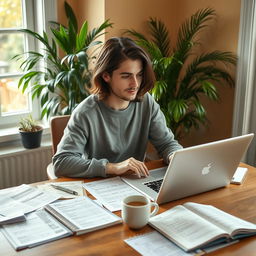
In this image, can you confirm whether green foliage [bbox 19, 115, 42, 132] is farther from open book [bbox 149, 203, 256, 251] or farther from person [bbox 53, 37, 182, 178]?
open book [bbox 149, 203, 256, 251]

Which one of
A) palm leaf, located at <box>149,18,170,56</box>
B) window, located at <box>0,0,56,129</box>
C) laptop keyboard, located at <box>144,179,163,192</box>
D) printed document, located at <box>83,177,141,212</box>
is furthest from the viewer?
palm leaf, located at <box>149,18,170,56</box>

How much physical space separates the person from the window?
3.85 feet

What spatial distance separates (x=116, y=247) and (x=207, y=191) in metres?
0.52

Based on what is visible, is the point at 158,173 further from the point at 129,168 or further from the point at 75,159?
the point at 75,159

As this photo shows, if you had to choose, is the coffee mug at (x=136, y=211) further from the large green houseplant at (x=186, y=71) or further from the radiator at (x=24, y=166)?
the radiator at (x=24, y=166)

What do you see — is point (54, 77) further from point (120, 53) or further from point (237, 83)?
point (237, 83)

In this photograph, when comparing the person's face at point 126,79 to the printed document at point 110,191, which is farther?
the person's face at point 126,79

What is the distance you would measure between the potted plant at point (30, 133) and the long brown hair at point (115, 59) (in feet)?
3.17

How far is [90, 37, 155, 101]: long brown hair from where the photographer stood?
177cm

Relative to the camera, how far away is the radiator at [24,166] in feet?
8.93

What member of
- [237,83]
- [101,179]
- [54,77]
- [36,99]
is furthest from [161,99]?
[101,179]

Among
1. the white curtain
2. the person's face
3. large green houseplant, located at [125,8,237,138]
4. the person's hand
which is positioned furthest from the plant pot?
the white curtain

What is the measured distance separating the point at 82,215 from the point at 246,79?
1.69 metres

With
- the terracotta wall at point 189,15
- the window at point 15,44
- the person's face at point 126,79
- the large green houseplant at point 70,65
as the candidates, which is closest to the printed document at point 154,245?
the person's face at point 126,79
